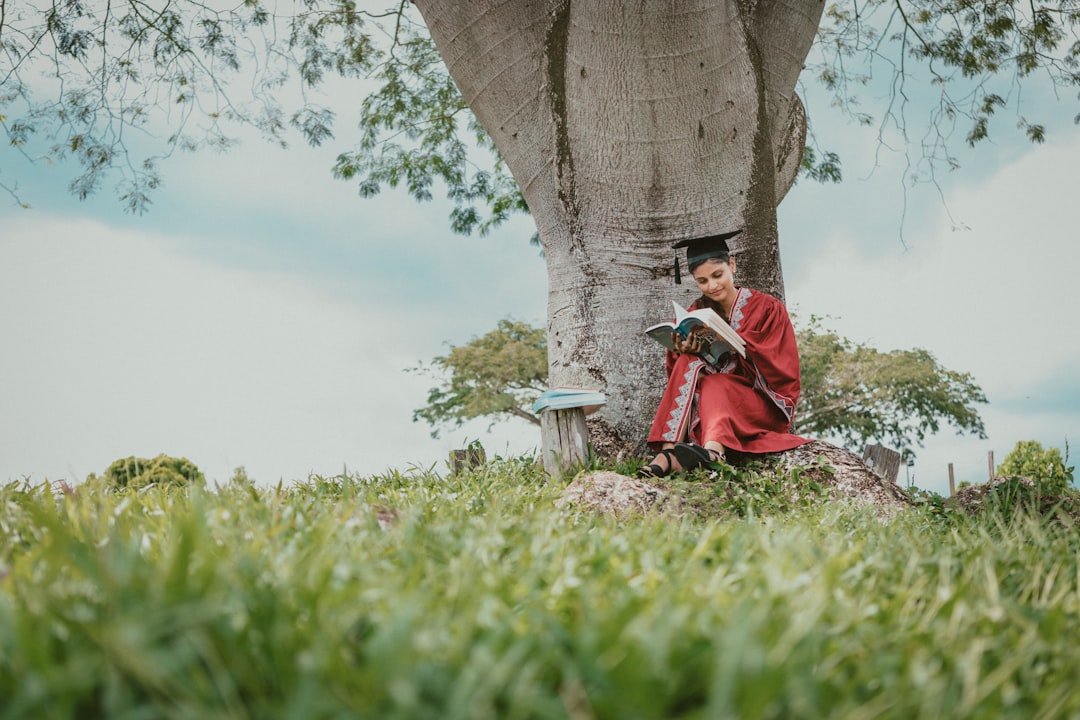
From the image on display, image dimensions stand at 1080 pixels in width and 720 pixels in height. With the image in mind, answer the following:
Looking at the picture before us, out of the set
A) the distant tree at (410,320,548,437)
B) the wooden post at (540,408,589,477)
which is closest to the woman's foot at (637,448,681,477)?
the wooden post at (540,408,589,477)

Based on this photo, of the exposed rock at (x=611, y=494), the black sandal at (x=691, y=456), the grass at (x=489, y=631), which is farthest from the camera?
the black sandal at (x=691, y=456)

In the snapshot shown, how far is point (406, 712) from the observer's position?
127cm

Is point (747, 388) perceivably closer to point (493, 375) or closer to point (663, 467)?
point (663, 467)

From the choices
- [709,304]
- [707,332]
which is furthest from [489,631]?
[709,304]

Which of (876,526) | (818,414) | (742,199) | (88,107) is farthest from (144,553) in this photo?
(818,414)

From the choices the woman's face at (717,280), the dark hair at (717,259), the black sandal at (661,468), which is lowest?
the black sandal at (661,468)

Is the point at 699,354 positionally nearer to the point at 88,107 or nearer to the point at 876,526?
the point at 876,526

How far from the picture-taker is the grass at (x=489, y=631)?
1.36 m

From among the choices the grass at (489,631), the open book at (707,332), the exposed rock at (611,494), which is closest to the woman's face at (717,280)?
the open book at (707,332)

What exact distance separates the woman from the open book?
0.07 metres

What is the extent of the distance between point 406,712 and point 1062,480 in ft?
20.3

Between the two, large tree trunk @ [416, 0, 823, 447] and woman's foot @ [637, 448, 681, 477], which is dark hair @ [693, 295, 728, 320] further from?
woman's foot @ [637, 448, 681, 477]

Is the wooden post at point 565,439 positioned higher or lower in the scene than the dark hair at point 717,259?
lower

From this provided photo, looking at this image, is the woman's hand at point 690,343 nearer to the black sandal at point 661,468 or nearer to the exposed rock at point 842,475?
the black sandal at point 661,468
